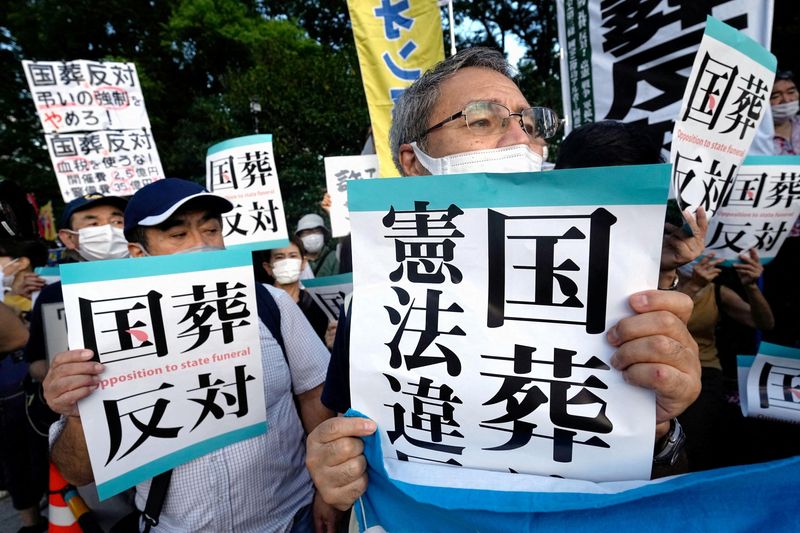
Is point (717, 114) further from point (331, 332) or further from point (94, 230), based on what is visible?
point (94, 230)

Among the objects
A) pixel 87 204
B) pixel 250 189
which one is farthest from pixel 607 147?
pixel 87 204

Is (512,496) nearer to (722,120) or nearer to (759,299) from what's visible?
(722,120)

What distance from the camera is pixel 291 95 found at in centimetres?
1134

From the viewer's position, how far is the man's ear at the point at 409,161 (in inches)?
59.7

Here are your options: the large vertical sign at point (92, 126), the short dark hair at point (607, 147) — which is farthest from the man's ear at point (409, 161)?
the large vertical sign at point (92, 126)

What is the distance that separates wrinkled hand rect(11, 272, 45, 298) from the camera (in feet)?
12.5

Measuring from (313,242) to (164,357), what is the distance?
3840 mm

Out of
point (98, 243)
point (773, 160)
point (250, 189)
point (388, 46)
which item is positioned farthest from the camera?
point (388, 46)

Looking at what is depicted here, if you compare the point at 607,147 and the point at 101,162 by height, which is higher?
the point at 101,162

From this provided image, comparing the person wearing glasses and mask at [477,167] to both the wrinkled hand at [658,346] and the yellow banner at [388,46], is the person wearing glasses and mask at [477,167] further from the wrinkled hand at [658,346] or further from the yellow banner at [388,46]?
the yellow banner at [388,46]

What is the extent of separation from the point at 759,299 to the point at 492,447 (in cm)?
295

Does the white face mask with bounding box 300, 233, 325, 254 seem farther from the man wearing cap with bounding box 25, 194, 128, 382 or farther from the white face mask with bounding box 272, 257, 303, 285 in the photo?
the man wearing cap with bounding box 25, 194, 128, 382

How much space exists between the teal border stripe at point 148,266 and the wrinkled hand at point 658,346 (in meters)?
1.24

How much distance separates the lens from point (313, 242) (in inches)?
206
